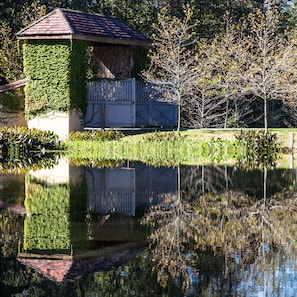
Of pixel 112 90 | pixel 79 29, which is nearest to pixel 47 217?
pixel 79 29

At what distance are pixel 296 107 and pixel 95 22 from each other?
1445cm

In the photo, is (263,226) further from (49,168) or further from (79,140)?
(79,140)

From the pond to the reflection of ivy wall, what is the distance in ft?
0.06

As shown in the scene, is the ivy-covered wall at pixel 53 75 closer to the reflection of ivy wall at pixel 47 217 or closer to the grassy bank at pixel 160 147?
the grassy bank at pixel 160 147

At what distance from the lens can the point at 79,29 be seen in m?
36.9

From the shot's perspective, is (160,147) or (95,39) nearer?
(160,147)

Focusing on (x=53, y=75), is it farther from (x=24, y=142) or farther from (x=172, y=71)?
(x=172, y=71)

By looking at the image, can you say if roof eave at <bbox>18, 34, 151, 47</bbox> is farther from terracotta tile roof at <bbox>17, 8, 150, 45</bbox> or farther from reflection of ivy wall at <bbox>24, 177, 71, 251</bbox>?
reflection of ivy wall at <bbox>24, 177, 71, 251</bbox>

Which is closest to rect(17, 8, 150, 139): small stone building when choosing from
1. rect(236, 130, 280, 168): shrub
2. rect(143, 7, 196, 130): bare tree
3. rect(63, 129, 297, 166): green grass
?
rect(143, 7, 196, 130): bare tree

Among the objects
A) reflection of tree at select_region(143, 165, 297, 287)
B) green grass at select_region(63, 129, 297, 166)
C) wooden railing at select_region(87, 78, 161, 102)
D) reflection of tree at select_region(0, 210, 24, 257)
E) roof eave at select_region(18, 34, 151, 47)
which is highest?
roof eave at select_region(18, 34, 151, 47)

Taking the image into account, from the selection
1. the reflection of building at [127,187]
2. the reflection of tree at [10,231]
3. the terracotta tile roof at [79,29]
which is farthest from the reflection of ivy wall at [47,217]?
the terracotta tile roof at [79,29]

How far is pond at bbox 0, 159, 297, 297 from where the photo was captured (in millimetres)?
8281

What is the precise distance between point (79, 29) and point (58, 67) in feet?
6.93

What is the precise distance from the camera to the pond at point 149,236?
828cm
